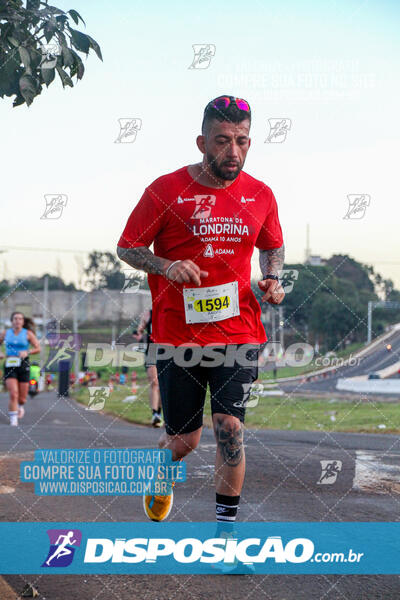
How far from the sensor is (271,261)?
480cm

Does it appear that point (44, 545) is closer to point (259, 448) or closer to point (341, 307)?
point (259, 448)

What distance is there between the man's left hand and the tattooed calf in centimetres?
74

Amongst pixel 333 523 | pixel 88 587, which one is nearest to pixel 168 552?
pixel 88 587

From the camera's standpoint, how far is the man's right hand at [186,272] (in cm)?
418

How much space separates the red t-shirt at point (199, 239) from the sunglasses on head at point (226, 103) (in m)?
0.39

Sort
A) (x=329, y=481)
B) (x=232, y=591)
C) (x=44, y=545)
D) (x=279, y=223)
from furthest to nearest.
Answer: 1. (x=329, y=481)
2. (x=279, y=223)
3. (x=44, y=545)
4. (x=232, y=591)

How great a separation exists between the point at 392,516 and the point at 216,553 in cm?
155

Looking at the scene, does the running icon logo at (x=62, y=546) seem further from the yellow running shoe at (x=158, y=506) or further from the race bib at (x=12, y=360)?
the race bib at (x=12, y=360)

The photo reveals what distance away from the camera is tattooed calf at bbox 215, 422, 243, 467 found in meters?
4.27

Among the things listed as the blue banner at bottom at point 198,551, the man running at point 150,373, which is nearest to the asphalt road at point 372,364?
the man running at point 150,373

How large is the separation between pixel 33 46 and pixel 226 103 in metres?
1.27

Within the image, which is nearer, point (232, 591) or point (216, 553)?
point (232, 591)

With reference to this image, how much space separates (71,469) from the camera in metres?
6.88

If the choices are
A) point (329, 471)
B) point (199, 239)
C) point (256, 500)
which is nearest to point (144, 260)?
point (199, 239)
